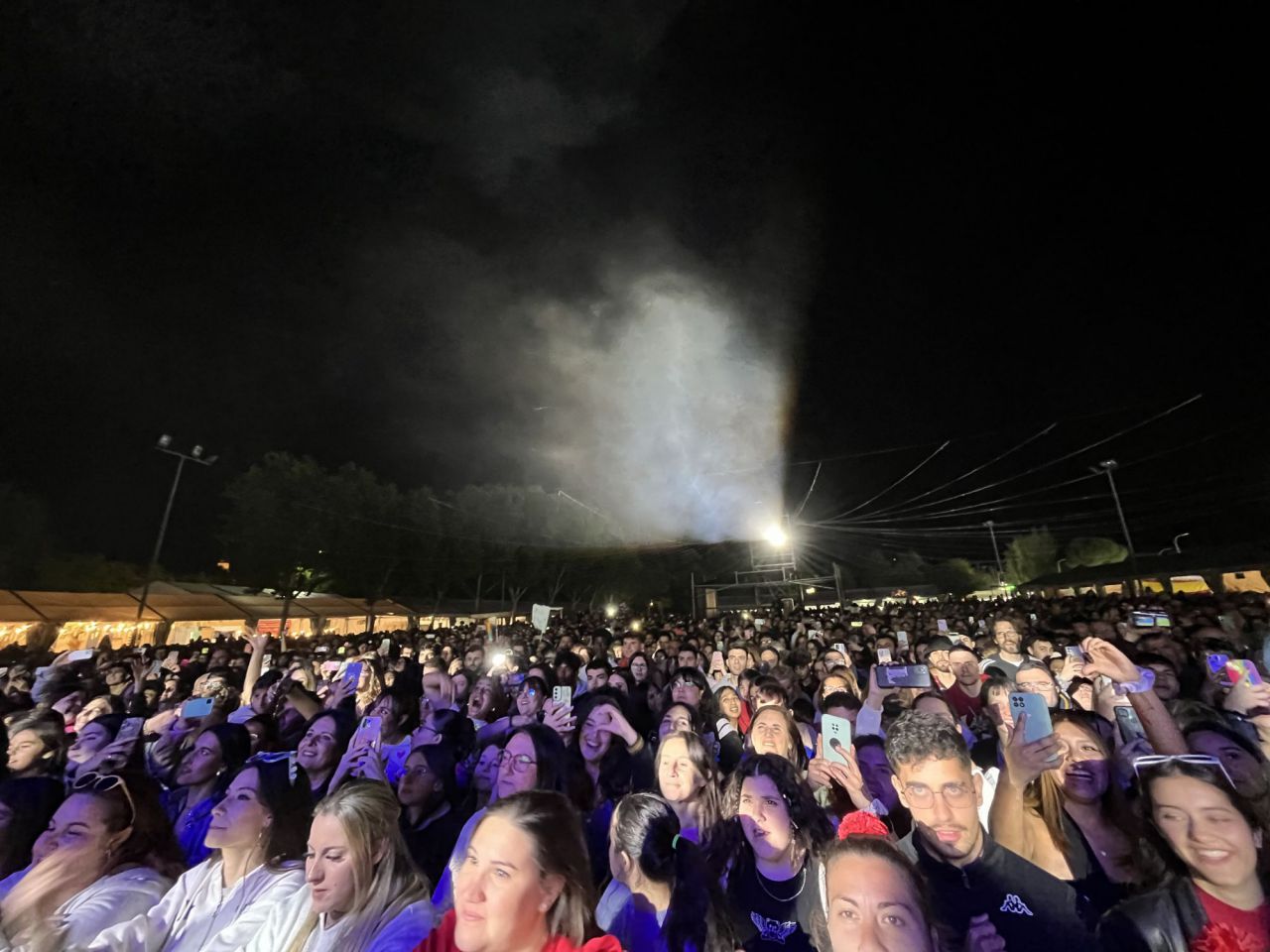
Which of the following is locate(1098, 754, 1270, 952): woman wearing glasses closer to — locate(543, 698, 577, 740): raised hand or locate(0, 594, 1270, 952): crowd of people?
locate(0, 594, 1270, 952): crowd of people

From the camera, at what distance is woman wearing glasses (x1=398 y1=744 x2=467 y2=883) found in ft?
13.6

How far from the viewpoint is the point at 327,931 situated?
2.67 meters

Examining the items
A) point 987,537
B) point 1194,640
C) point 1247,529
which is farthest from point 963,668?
point 987,537

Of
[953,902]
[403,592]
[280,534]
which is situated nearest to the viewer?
[953,902]

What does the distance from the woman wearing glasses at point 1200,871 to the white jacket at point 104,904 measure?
4993mm

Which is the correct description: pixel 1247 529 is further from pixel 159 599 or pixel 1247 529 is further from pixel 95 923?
pixel 159 599

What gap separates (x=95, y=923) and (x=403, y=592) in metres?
41.2

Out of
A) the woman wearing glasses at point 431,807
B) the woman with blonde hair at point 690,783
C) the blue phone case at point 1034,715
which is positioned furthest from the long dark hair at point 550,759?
the blue phone case at point 1034,715

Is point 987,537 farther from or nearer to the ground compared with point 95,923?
farther from the ground

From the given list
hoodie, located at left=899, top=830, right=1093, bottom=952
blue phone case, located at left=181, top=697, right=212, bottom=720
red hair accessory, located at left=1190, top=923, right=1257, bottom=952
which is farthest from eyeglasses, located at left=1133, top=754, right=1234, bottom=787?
blue phone case, located at left=181, top=697, right=212, bottom=720

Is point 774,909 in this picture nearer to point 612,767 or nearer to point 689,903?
point 689,903

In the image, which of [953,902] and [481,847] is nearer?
[481,847]

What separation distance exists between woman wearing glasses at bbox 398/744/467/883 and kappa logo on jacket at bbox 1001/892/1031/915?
366 cm

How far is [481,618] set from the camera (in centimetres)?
4572
